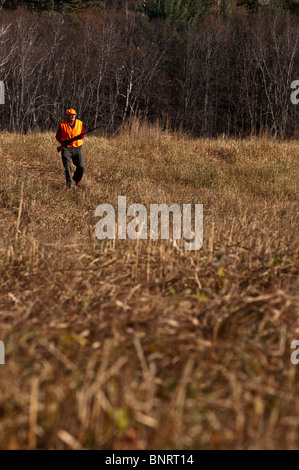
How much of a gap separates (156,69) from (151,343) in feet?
119

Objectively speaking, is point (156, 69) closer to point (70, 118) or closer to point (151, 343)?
point (70, 118)

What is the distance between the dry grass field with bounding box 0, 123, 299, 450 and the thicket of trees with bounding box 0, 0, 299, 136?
2991 centimetres

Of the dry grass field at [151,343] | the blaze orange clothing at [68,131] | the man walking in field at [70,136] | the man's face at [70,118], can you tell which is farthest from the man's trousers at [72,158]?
the dry grass field at [151,343]

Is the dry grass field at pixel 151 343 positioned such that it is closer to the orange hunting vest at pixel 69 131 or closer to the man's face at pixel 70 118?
the man's face at pixel 70 118

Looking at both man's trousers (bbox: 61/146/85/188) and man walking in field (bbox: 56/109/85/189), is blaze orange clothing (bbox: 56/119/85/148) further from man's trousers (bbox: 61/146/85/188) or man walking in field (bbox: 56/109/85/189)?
man's trousers (bbox: 61/146/85/188)

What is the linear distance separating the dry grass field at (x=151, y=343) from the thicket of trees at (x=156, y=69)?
29.9 metres

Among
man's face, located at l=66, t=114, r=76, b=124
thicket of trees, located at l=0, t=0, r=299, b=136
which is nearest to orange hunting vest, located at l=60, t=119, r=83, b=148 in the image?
man's face, located at l=66, t=114, r=76, b=124

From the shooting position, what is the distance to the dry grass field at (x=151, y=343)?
8.90 ft

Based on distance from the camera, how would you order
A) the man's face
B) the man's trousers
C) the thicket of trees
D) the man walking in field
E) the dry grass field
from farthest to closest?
the thicket of trees
the man's trousers
the man walking in field
the man's face
the dry grass field

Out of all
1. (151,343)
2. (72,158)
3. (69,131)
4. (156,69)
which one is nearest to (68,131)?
(69,131)

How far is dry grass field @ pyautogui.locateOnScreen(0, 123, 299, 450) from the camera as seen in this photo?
2.71 meters

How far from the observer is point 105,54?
3497cm
